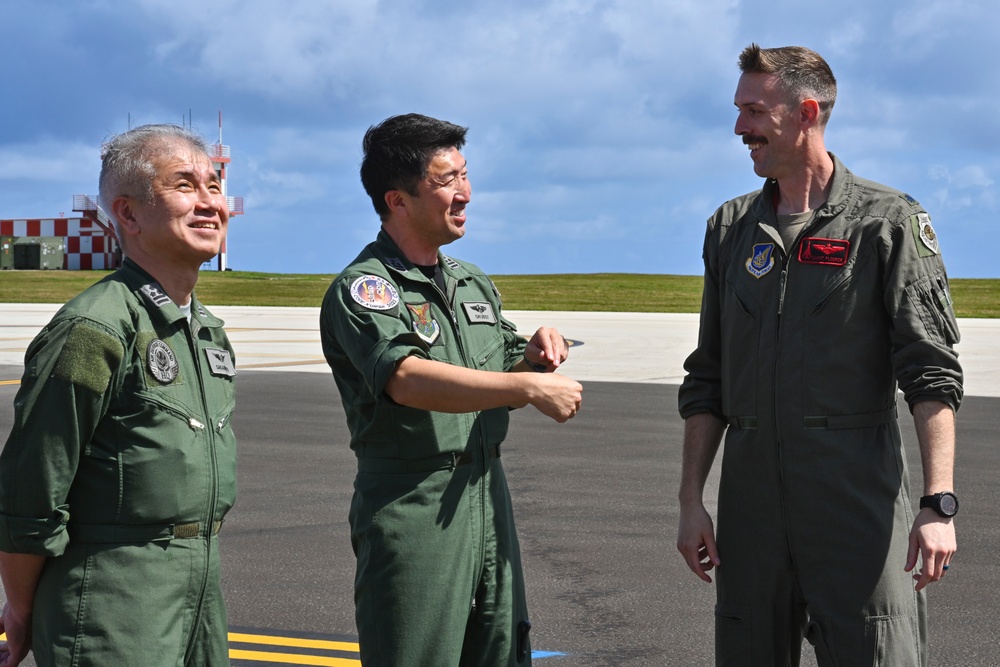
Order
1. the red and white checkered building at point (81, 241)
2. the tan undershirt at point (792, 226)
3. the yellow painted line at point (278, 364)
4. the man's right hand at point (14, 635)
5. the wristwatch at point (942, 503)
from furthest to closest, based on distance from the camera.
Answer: the red and white checkered building at point (81, 241), the yellow painted line at point (278, 364), the tan undershirt at point (792, 226), the wristwatch at point (942, 503), the man's right hand at point (14, 635)

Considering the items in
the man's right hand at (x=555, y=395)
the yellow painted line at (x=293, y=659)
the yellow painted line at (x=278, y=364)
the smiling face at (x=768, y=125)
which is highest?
the smiling face at (x=768, y=125)

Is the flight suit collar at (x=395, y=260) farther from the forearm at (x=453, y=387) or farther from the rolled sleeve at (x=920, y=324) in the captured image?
the rolled sleeve at (x=920, y=324)

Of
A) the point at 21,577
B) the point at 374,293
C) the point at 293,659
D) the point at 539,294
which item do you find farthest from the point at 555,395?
the point at 539,294

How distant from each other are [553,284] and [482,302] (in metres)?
45.8

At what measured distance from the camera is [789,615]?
9.81 feet

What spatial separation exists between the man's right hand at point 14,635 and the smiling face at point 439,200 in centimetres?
145

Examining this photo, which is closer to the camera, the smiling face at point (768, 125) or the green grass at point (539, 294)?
the smiling face at point (768, 125)

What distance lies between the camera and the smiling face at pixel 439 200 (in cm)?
317

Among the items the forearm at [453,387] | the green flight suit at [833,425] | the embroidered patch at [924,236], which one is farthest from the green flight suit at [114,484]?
the embroidered patch at [924,236]

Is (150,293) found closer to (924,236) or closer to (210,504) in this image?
(210,504)

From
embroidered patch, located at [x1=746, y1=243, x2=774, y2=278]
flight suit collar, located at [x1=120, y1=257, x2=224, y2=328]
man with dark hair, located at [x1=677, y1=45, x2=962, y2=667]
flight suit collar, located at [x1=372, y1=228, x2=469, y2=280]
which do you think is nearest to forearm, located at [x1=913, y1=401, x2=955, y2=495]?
man with dark hair, located at [x1=677, y1=45, x2=962, y2=667]

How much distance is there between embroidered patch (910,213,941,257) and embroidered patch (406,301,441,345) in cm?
131

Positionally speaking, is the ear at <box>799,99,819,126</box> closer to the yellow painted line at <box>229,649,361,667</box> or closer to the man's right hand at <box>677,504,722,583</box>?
the man's right hand at <box>677,504,722,583</box>

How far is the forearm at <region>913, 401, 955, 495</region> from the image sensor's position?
280 cm
